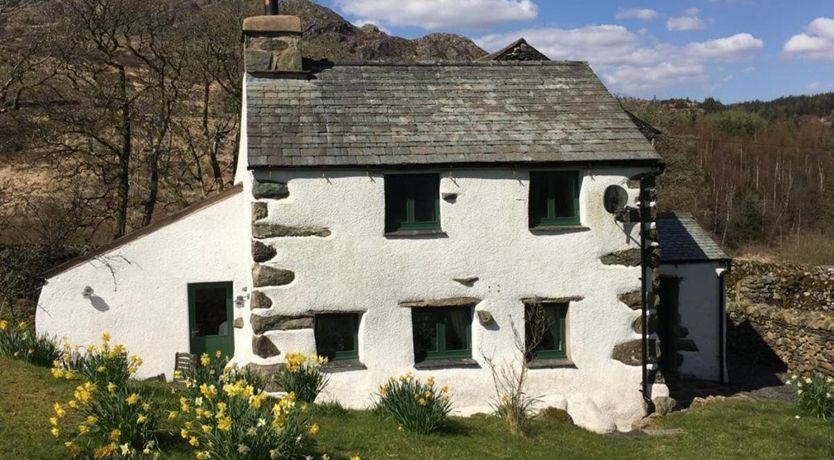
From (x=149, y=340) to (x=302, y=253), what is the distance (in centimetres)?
355

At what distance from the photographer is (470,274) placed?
1149 cm

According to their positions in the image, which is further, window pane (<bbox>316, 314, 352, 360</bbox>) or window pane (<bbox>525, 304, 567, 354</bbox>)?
window pane (<bbox>525, 304, 567, 354</bbox>)

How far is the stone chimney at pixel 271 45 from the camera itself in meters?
→ 12.5

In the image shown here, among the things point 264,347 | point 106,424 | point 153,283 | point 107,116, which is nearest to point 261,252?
point 264,347

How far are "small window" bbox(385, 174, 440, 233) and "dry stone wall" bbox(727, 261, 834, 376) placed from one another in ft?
36.8

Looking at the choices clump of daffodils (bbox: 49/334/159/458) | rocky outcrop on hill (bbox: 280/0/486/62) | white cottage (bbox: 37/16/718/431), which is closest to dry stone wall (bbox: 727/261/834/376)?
white cottage (bbox: 37/16/718/431)

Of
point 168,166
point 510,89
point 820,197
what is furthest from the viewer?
point 820,197

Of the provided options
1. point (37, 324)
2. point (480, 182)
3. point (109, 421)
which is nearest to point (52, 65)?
point (37, 324)

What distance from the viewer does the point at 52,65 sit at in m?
19.7

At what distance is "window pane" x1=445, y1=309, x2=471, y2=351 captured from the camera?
11648mm

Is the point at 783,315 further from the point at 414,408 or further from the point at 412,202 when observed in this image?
the point at 414,408

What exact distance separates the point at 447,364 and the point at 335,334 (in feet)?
6.35

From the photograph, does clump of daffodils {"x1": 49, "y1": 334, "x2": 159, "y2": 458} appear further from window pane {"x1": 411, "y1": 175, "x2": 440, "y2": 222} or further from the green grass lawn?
window pane {"x1": 411, "y1": 175, "x2": 440, "y2": 222}

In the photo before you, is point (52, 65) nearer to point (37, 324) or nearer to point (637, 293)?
point (37, 324)
